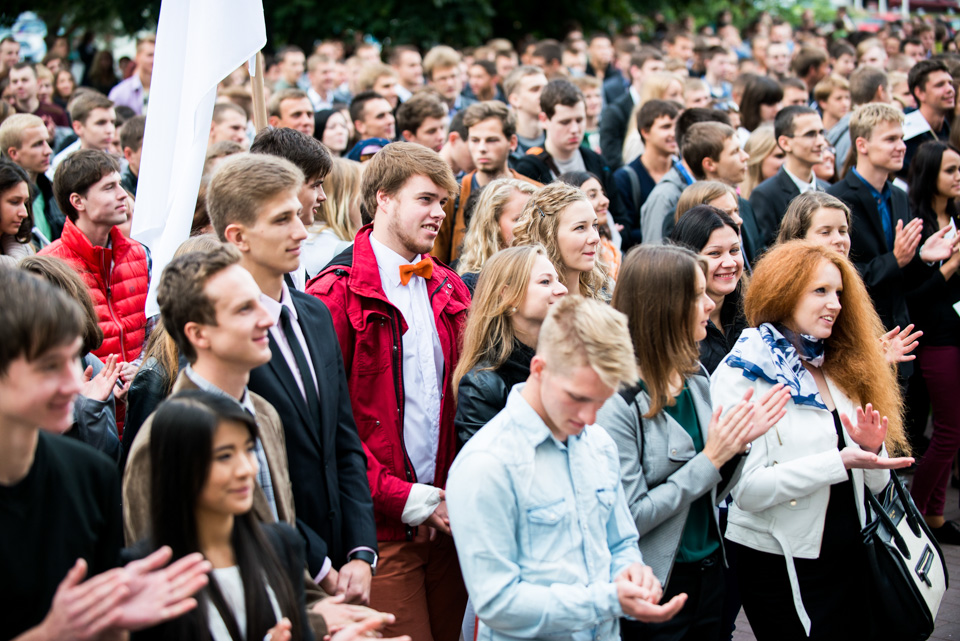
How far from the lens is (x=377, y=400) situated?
368 centimetres

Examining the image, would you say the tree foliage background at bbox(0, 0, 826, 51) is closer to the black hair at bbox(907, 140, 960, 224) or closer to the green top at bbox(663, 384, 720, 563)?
the black hair at bbox(907, 140, 960, 224)

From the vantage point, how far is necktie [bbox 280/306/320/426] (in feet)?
10.2

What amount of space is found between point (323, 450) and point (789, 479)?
5.88 feet

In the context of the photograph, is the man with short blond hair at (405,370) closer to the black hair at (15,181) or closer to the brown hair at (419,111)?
the black hair at (15,181)

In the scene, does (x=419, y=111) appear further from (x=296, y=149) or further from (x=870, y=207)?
(x=296, y=149)

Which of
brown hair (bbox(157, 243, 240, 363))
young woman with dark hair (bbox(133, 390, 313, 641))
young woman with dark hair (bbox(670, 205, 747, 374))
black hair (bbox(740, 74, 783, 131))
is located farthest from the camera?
black hair (bbox(740, 74, 783, 131))

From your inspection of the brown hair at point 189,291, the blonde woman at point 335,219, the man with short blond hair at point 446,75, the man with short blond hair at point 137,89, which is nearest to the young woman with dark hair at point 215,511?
the brown hair at point 189,291

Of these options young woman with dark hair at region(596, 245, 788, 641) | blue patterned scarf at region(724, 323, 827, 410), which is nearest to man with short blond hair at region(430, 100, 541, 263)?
blue patterned scarf at region(724, 323, 827, 410)

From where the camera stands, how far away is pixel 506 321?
367cm

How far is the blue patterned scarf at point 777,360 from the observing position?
3.72m

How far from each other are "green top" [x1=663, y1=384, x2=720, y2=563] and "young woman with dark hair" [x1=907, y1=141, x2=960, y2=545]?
3.15 metres

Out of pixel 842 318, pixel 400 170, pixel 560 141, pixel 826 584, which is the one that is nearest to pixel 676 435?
pixel 826 584

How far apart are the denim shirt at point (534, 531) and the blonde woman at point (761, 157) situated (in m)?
5.27

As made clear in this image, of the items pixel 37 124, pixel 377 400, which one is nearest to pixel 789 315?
pixel 377 400
